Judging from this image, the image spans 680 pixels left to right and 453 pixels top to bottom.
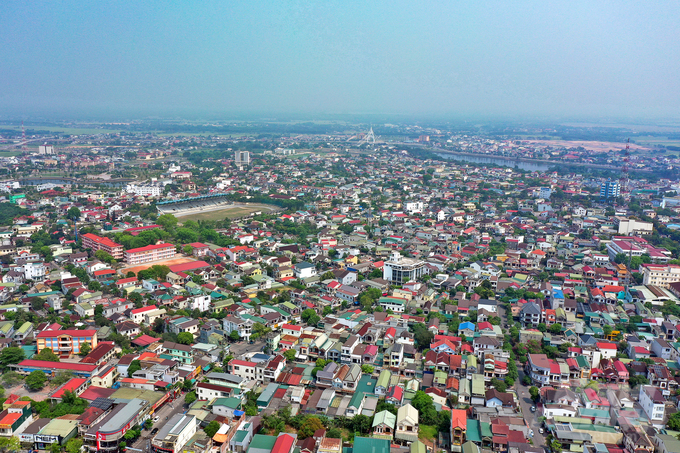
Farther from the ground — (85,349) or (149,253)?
(149,253)

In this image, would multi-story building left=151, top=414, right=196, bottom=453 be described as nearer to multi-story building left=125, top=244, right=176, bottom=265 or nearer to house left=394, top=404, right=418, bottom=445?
house left=394, top=404, right=418, bottom=445

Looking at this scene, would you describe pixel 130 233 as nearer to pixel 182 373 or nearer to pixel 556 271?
pixel 182 373

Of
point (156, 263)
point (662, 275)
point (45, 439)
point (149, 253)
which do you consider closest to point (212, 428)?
point (45, 439)

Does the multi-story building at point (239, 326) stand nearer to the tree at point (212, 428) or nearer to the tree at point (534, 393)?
the tree at point (212, 428)

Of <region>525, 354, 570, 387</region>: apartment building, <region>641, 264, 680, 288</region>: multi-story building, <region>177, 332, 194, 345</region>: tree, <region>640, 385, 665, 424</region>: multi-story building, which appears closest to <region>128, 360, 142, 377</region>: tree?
<region>177, 332, 194, 345</region>: tree

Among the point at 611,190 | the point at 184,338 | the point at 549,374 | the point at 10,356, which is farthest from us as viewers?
the point at 611,190

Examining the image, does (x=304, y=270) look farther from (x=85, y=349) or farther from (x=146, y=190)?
(x=146, y=190)
